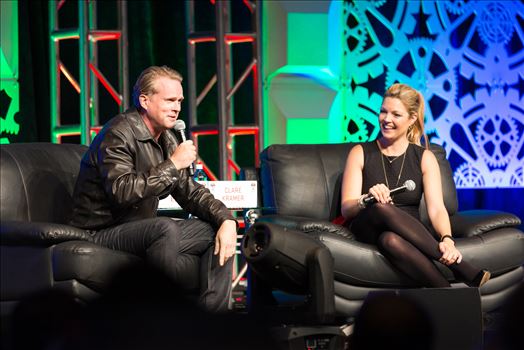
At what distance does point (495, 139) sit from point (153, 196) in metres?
3.22

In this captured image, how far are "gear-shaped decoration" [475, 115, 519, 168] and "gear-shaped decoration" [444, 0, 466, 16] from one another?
0.77 meters

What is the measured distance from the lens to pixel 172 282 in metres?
1.00

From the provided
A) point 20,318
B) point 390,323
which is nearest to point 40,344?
point 20,318

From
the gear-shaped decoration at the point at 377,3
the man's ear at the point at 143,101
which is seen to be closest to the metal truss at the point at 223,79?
the gear-shaped decoration at the point at 377,3

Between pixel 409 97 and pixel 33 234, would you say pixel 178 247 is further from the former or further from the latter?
pixel 409 97

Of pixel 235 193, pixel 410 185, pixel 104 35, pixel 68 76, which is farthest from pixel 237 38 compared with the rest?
pixel 410 185

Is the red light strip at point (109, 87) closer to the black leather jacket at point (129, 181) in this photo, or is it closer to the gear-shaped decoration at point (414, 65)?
the black leather jacket at point (129, 181)

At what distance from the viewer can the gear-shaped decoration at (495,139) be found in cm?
548

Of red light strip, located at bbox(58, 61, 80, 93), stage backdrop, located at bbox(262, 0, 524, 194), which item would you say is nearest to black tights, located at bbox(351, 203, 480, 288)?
stage backdrop, located at bbox(262, 0, 524, 194)

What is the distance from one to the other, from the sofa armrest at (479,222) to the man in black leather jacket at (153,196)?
1.28 meters

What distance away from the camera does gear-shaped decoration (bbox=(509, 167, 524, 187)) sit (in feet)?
17.9

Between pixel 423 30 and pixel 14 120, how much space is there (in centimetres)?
280

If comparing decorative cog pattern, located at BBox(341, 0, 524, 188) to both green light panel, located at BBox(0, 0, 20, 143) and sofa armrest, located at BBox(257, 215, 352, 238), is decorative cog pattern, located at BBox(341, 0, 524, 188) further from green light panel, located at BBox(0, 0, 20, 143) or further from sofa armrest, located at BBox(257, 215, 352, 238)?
green light panel, located at BBox(0, 0, 20, 143)

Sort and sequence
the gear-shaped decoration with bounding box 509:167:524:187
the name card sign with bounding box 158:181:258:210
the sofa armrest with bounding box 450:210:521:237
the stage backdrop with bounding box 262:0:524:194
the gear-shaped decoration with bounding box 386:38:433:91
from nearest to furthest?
the sofa armrest with bounding box 450:210:521:237
the name card sign with bounding box 158:181:258:210
the stage backdrop with bounding box 262:0:524:194
the gear-shaped decoration with bounding box 386:38:433:91
the gear-shaped decoration with bounding box 509:167:524:187
